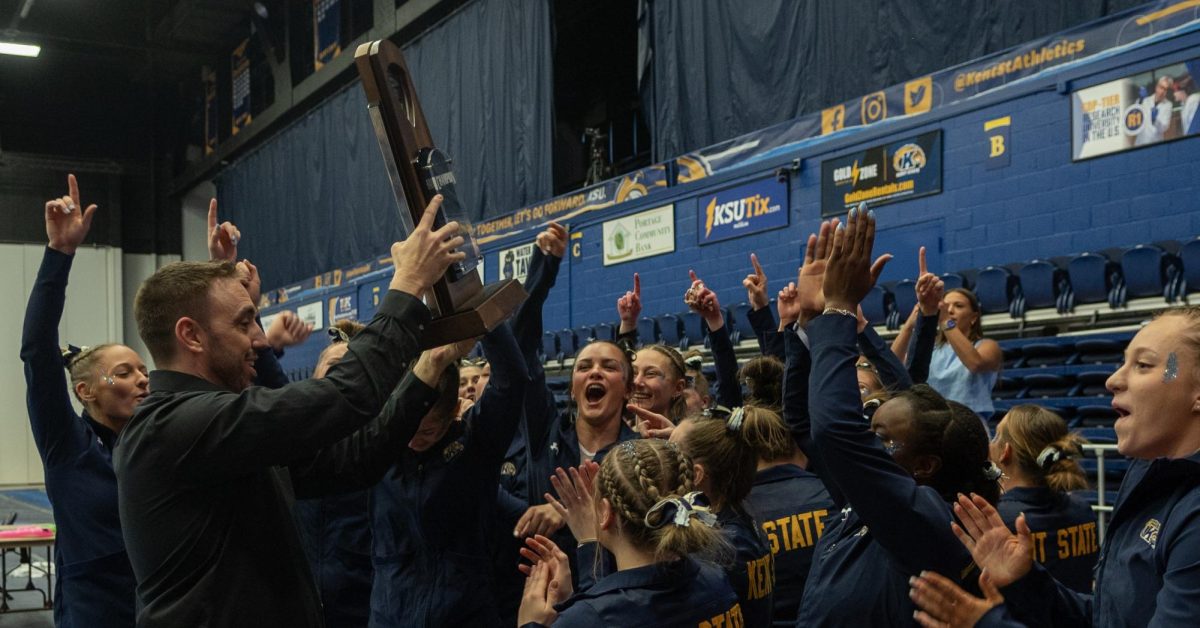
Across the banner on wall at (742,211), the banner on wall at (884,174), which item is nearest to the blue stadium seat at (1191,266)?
the banner on wall at (884,174)

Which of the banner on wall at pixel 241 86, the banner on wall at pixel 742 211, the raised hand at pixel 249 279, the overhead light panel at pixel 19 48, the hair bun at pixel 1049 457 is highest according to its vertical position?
the banner on wall at pixel 241 86

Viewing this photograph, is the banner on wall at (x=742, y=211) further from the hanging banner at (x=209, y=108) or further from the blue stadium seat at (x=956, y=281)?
the hanging banner at (x=209, y=108)

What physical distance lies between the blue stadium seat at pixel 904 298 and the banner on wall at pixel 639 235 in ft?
11.7

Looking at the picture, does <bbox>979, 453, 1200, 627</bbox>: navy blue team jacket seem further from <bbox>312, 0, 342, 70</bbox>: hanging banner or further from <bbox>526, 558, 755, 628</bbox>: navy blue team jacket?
<bbox>312, 0, 342, 70</bbox>: hanging banner

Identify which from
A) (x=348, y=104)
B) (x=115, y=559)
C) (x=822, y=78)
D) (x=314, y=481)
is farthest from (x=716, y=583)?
(x=348, y=104)

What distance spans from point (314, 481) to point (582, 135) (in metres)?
16.1

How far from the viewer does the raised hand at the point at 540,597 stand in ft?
7.37

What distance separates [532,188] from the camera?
15.0 m

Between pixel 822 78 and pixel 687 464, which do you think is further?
pixel 822 78

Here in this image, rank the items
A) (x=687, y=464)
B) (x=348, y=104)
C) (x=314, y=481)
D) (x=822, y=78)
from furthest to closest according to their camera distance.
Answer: (x=348, y=104) < (x=822, y=78) < (x=314, y=481) < (x=687, y=464)

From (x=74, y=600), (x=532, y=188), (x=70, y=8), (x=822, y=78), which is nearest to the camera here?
(x=74, y=600)

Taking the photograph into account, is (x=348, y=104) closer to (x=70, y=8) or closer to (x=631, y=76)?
(x=631, y=76)

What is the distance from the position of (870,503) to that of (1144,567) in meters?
0.50

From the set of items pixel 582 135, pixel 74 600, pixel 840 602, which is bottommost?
pixel 74 600
